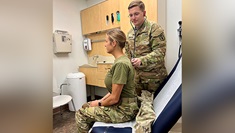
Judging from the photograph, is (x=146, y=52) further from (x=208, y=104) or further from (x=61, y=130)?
(x=61, y=130)

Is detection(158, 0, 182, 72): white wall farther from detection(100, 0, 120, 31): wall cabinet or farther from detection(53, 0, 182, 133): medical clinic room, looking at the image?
detection(100, 0, 120, 31): wall cabinet

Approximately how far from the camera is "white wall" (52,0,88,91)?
3281mm

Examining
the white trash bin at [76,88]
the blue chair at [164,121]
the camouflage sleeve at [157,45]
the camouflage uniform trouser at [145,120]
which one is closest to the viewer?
the blue chair at [164,121]

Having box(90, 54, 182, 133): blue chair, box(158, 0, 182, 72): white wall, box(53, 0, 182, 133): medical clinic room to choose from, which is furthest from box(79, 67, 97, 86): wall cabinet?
box(90, 54, 182, 133): blue chair

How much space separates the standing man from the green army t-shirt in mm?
241

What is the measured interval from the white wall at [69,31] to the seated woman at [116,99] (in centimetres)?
221

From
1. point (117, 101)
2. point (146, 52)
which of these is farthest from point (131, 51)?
point (117, 101)

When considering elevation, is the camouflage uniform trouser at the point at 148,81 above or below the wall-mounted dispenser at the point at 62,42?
Answer: below

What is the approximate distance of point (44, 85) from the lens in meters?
0.41

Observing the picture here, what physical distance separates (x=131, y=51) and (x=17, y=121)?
57.4 inches

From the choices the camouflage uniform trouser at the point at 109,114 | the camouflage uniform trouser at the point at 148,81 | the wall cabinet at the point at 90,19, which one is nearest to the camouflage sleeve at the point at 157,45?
the camouflage uniform trouser at the point at 148,81

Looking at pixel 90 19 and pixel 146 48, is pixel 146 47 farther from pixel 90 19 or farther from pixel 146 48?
pixel 90 19

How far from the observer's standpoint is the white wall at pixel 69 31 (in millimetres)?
3281

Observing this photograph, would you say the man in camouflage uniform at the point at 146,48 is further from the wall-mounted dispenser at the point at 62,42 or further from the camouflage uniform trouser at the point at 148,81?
the wall-mounted dispenser at the point at 62,42
